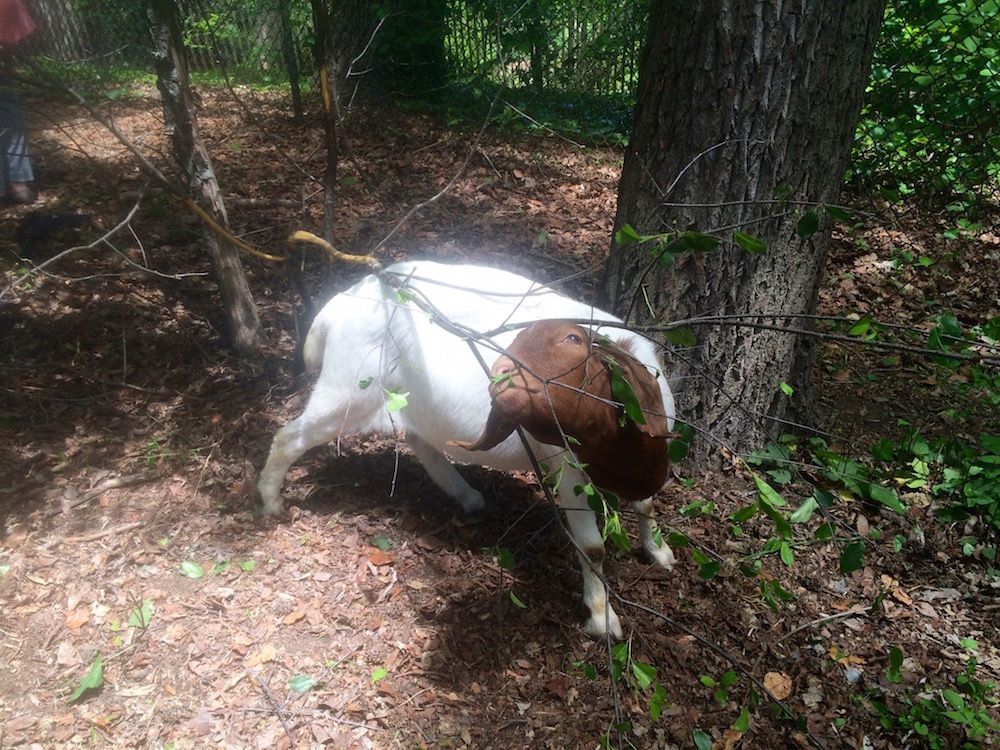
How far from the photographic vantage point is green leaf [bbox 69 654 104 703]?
2.67m

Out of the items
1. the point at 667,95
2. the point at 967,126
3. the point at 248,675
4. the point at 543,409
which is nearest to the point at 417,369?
the point at 543,409

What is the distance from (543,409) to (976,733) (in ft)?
6.75

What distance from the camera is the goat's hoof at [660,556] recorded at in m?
3.30

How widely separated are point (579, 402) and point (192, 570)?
2092 millimetres

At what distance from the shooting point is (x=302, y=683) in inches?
110

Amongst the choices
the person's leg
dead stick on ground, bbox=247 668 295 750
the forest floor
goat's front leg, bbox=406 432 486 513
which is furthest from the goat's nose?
the person's leg

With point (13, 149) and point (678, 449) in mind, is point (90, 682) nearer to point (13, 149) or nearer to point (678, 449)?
point (678, 449)

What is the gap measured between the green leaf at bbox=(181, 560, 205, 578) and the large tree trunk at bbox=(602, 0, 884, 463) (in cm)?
238

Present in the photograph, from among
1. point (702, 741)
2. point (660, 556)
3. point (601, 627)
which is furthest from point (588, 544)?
point (702, 741)

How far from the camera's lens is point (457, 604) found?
3.15 m

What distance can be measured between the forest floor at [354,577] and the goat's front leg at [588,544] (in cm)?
8

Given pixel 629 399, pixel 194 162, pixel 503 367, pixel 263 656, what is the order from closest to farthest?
pixel 629 399 → pixel 503 367 → pixel 263 656 → pixel 194 162

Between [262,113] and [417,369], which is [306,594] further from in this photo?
[262,113]

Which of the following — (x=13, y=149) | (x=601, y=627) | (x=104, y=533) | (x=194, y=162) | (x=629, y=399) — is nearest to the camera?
(x=629, y=399)
